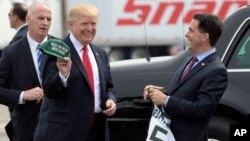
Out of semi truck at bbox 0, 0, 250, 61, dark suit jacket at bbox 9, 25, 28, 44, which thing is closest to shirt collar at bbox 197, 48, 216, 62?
dark suit jacket at bbox 9, 25, 28, 44

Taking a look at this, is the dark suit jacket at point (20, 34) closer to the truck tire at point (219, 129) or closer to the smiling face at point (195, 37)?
the truck tire at point (219, 129)

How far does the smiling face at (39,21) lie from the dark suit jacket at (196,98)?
145 centimetres

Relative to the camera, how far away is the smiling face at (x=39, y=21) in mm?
5652

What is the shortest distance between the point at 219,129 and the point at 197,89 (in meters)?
1.43

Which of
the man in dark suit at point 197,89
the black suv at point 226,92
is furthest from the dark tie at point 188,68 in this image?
the black suv at point 226,92

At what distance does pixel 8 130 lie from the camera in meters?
5.86

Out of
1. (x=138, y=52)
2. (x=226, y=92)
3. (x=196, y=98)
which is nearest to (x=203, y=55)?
(x=196, y=98)

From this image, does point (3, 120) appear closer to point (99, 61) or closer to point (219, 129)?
point (219, 129)

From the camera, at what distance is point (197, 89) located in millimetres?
4504

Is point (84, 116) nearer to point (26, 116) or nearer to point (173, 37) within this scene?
point (26, 116)

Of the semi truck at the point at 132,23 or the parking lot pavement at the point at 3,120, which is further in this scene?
the semi truck at the point at 132,23

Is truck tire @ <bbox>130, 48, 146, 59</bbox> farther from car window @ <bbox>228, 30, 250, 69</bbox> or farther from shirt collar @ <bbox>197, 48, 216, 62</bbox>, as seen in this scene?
shirt collar @ <bbox>197, 48, 216, 62</bbox>

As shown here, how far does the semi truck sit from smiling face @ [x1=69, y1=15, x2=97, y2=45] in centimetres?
1289

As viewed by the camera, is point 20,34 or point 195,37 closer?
point 195,37
